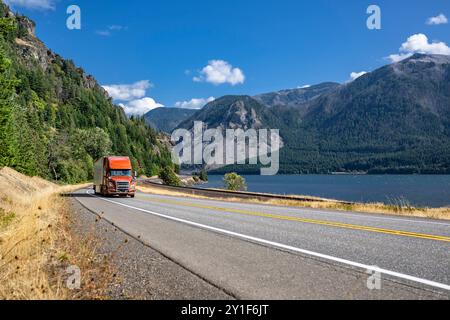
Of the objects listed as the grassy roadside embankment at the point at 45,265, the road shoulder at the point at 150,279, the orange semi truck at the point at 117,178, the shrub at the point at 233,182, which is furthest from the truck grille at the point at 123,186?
the shrub at the point at 233,182

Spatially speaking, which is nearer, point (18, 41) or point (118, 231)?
point (118, 231)

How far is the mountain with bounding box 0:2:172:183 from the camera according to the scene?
7431 cm

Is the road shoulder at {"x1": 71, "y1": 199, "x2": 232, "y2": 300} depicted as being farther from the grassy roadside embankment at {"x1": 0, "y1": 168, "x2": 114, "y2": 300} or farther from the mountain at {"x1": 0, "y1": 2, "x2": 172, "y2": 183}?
the mountain at {"x1": 0, "y1": 2, "x2": 172, "y2": 183}

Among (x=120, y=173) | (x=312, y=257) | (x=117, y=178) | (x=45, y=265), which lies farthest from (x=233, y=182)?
(x=45, y=265)

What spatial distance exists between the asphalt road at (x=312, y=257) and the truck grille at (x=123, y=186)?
19834 mm

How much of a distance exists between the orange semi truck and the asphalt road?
782 inches

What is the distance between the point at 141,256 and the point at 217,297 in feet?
10.2

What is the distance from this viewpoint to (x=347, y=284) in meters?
5.35

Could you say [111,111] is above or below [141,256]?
above

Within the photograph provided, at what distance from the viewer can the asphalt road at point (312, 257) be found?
518 centimetres

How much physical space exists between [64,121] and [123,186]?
101849 mm

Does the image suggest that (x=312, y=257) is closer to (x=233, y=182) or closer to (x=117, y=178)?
(x=117, y=178)
